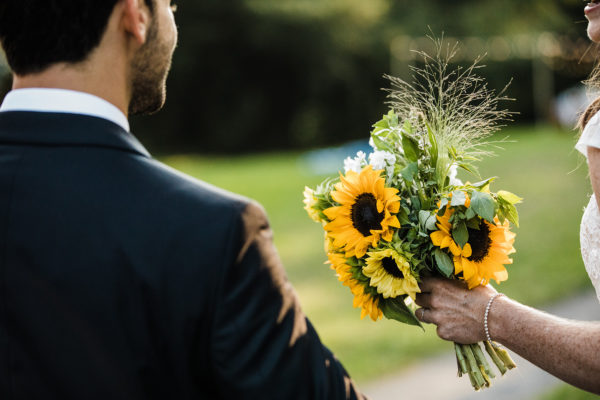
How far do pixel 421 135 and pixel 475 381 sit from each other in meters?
0.99

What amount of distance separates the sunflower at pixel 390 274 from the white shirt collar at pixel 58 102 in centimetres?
110

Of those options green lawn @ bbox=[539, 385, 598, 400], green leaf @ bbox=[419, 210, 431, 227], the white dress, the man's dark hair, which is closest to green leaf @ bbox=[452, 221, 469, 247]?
green leaf @ bbox=[419, 210, 431, 227]

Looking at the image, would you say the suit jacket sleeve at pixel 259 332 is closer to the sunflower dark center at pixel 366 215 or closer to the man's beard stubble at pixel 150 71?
the man's beard stubble at pixel 150 71

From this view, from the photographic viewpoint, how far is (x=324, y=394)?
1.48 meters

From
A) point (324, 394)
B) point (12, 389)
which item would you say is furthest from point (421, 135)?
point (12, 389)

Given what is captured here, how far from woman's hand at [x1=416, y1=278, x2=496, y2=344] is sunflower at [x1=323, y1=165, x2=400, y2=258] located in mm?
304

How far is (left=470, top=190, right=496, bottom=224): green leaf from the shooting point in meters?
2.02

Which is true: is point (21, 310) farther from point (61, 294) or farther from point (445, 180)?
point (445, 180)

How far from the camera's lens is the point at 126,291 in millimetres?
1371

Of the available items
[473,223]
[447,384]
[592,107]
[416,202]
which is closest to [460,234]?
[473,223]

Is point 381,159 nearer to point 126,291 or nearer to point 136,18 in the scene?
point 136,18

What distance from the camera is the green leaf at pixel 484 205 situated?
2.02 metres

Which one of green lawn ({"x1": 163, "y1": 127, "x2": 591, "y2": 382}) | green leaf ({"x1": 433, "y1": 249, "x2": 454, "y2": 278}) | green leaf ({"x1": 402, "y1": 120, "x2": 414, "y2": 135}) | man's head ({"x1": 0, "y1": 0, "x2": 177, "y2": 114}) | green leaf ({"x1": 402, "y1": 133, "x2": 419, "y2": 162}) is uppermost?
man's head ({"x1": 0, "y1": 0, "x2": 177, "y2": 114})

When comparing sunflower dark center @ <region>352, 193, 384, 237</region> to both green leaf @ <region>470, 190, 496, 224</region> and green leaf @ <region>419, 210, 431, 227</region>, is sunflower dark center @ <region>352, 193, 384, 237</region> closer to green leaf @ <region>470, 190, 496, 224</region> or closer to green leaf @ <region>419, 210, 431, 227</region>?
green leaf @ <region>419, 210, 431, 227</region>
